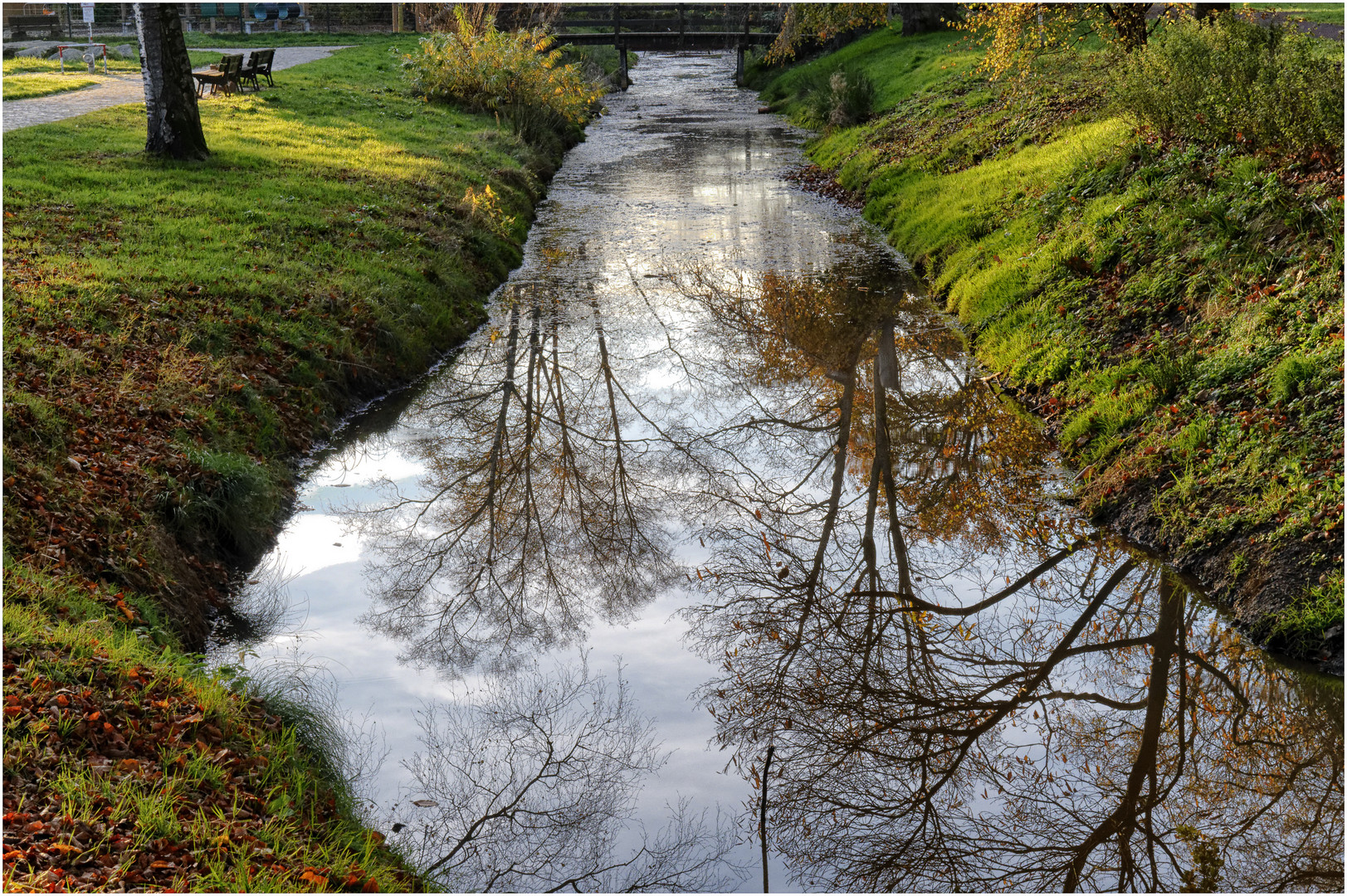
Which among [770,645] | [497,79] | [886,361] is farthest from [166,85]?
[770,645]

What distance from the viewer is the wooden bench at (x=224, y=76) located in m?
21.5

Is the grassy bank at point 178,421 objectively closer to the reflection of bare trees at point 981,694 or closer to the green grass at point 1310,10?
the reflection of bare trees at point 981,694

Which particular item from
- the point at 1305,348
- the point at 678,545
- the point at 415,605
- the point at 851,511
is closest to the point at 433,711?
the point at 415,605

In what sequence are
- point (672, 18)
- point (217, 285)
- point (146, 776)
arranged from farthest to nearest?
point (672, 18) → point (217, 285) → point (146, 776)

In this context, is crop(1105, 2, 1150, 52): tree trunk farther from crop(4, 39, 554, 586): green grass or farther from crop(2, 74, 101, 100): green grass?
crop(2, 74, 101, 100): green grass

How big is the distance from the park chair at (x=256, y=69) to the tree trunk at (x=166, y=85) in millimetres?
8580

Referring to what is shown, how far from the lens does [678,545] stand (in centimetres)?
767

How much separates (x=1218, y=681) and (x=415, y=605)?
4.93m

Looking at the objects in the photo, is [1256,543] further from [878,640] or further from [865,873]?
[865,873]

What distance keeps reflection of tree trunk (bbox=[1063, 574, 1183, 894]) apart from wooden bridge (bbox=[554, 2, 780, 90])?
35.6m

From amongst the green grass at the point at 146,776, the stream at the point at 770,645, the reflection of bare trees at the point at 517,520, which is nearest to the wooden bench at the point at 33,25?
the stream at the point at 770,645

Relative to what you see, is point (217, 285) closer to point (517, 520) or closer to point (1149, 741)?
point (517, 520)

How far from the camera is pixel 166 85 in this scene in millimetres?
14414

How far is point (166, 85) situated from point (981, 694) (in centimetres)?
1391
